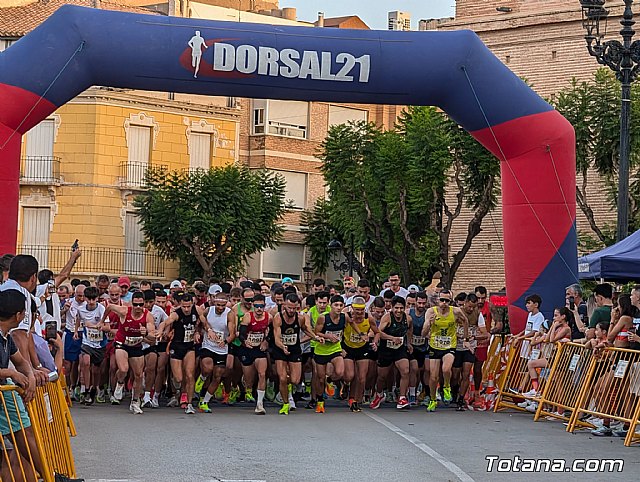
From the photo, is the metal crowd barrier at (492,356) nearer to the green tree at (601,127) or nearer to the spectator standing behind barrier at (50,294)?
the spectator standing behind barrier at (50,294)

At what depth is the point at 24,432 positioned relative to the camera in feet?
29.7

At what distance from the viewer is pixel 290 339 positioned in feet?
58.7

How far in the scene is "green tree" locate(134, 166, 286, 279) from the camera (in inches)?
1726

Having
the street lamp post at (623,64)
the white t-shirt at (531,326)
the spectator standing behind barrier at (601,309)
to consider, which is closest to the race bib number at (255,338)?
the white t-shirt at (531,326)

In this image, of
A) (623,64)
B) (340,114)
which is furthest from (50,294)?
(340,114)

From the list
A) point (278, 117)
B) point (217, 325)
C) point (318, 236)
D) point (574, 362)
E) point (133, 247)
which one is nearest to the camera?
point (574, 362)

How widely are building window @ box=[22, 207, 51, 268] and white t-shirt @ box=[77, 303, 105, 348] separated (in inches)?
1041

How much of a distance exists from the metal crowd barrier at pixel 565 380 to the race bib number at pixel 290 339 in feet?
11.3

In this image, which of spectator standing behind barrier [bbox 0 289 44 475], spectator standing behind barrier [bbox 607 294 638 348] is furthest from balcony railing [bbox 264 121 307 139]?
spectator standing behind barrier [bbox 0 289 44 475]

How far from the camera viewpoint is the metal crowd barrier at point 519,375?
17375mm

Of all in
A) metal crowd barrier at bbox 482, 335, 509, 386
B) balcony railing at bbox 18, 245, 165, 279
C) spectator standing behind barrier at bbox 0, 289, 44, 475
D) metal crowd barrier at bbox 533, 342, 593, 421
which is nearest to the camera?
spectator standing behind barrier at bbox 0, 289, 44, 475

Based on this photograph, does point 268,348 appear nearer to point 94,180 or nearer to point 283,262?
point 94,180

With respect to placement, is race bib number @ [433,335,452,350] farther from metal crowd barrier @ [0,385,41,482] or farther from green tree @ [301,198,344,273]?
green tree @ [301,198,344,273]

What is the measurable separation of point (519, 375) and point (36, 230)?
29.8 metres
